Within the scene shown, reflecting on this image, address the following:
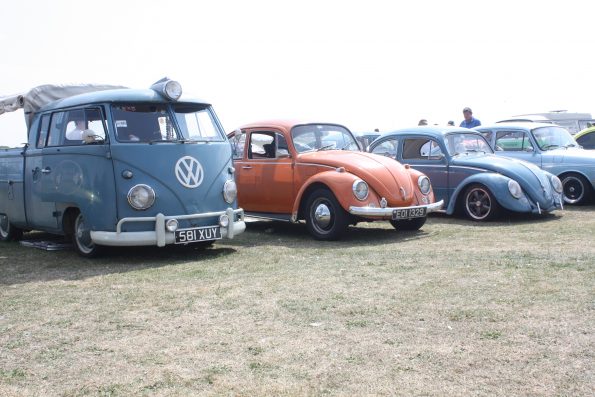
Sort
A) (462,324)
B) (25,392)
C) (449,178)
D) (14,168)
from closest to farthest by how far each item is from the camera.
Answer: (25,392) < (462,324) < (14,168) < (449,178)

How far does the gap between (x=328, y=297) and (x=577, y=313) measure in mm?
2032

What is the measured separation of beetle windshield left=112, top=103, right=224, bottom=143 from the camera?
823 cm

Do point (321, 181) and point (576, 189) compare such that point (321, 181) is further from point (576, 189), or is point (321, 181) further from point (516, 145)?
point (576, 189)

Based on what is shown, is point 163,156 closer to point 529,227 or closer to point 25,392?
point 25,392

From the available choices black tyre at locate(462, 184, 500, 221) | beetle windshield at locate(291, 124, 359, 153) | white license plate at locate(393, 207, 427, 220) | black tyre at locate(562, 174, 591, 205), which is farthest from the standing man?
white license plate at locate(393, 207, 427, 220)

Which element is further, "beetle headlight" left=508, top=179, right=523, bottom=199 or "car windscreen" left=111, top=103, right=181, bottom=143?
"beetle headlight" left=508, top=179, right=523, bottom=199

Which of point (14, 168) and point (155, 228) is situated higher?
point (14, 168)

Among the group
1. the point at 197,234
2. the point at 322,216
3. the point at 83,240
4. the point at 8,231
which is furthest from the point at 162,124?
the point at 8,231

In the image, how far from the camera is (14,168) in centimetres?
961

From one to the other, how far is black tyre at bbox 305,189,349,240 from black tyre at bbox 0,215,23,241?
429 cm

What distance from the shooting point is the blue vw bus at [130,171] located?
7.93 m

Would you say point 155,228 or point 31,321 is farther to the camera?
point 155,228

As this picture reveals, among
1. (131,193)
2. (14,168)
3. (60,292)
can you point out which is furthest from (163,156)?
(14,168)

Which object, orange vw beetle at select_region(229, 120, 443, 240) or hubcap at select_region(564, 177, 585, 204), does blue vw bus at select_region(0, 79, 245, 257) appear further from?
hubcap at select_region(564, 177, 585, 204)
